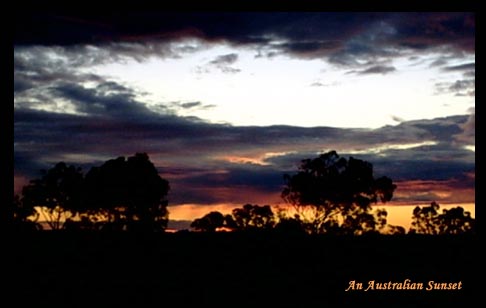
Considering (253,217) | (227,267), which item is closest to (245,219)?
(253,217)

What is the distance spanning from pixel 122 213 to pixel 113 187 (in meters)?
1.26

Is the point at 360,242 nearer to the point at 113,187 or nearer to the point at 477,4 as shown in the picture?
the point at 477,4

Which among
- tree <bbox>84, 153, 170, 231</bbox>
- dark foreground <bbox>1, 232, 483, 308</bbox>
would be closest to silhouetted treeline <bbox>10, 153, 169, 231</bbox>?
tree <bbox>84, 153, 170, 231</bbox>

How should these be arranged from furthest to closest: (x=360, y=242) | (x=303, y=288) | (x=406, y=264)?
(x=360, y=242) < (x=406, y=264) < (x=303, y=288)

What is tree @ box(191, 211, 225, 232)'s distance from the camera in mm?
11006

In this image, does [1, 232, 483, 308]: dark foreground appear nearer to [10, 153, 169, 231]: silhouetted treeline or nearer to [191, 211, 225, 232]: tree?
[191, 211, 225, 232]: tree

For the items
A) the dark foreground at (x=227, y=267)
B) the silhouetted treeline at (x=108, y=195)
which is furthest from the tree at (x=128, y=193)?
the dark foreground at (x=227, y=267)

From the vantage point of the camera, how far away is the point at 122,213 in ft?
48.4

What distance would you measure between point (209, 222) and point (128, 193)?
4.32 metres

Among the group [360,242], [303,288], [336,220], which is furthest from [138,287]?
[336,220]

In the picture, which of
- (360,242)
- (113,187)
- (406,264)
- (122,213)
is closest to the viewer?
(406,264)

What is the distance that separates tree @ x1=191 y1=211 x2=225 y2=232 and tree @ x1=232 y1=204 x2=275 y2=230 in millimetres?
456

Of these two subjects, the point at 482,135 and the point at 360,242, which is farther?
the point at 360,242

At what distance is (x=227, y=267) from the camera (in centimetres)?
826
